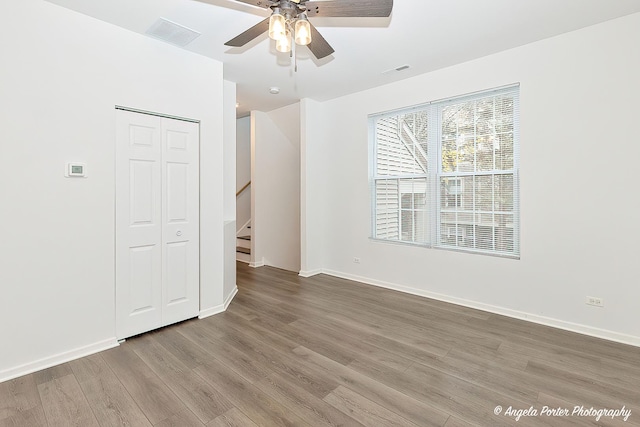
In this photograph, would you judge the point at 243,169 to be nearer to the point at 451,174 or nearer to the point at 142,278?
the point at 142,278

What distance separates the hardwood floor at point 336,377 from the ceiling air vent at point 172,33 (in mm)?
2839

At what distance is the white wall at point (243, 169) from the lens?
6.69m

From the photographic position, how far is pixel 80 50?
250 centimetres

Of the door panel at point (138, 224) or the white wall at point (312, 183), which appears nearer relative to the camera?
the door panel at point (138, 224)

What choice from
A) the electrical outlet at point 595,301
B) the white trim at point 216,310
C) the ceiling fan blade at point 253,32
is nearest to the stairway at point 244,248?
the white trim at point 216,310

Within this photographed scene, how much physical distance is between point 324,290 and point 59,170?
3163 millimetres

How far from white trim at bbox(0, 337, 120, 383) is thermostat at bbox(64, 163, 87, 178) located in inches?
56.5

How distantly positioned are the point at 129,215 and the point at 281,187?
314cm

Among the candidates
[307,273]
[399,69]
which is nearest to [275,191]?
[307,273]

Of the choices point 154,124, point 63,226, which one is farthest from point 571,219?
point 63,226

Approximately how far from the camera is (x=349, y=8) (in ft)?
6.14

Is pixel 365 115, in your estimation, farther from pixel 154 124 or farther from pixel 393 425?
pixel 393 425

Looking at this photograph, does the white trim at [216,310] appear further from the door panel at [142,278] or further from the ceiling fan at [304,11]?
the ceiling fan at [304,11]

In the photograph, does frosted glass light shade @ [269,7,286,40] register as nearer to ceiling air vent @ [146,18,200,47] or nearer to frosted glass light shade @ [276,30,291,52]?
frosted glass light shade @ [276,30,291,52]
